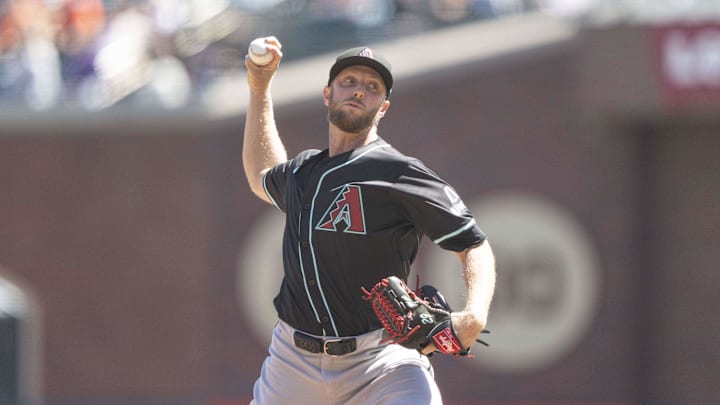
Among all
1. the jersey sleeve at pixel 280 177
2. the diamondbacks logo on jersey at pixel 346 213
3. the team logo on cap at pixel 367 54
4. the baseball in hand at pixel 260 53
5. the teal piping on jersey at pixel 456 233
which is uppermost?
the baseball in hand at pixel 260 53

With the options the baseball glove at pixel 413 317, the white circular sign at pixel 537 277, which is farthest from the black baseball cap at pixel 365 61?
the white circular sign at pixel 537 277

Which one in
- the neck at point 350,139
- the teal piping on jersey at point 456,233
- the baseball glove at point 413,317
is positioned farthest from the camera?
the neck at point 350,139

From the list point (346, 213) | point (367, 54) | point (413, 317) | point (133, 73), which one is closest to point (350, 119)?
point (367, 54)

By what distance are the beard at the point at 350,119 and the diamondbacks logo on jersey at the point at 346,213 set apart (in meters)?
0.22

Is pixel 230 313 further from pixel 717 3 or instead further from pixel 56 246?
pixel 717 3

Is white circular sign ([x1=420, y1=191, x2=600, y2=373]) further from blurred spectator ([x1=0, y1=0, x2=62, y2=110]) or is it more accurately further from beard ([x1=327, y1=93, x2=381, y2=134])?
beard ([x1=327, y1=93, x2=381, y2=134])

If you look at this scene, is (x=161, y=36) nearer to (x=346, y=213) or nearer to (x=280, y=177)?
(x=280, y=177)

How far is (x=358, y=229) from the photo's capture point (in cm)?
484

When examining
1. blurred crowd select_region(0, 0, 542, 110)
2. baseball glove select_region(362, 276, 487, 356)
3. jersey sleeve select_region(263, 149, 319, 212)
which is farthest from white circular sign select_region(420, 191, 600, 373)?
baseball glove select_region(362, 276, 487, 356)

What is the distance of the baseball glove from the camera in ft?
14.6

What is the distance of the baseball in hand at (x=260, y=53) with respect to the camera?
5.28 m

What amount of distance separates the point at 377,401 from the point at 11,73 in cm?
888

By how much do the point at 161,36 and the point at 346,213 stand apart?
8.38 meters

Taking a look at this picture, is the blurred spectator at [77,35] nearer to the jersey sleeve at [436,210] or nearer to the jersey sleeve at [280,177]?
the jersey sleeve at [280,177]
